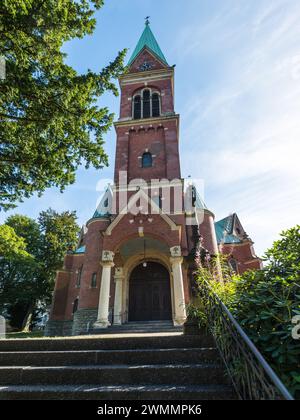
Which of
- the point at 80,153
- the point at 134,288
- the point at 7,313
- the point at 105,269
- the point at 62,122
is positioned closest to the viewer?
the point at 62,122

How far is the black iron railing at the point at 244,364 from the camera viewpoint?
81.3 inches

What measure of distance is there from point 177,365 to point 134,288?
1175 cm

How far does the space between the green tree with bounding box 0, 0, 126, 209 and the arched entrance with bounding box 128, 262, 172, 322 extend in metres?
8.37

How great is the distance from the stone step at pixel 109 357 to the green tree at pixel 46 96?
660 centimetres

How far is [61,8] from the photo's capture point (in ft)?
23.6

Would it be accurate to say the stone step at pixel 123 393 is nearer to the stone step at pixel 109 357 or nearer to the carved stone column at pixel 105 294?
the stone step at pixel 109 357

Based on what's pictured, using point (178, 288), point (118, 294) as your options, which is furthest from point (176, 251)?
point (118, 294)

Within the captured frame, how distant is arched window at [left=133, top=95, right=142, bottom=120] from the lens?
807 inches

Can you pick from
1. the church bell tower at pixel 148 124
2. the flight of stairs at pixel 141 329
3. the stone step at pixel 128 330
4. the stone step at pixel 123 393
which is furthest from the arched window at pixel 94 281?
the stone step at pixel 123 393

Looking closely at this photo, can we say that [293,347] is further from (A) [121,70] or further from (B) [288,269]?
(A) [121,70]

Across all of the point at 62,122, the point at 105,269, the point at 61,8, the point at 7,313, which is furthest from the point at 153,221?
the point at 7,313

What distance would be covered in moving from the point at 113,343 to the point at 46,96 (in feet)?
23.6

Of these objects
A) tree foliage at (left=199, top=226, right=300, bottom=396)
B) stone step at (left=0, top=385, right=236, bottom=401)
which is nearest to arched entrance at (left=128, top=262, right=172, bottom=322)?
tree foliage at (left=199, top=226, right=300, bottom=396)

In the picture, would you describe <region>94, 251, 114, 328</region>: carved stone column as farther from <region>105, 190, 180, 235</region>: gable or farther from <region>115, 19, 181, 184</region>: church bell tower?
<region>115, 19, 181, 184</region>: church bell tower
